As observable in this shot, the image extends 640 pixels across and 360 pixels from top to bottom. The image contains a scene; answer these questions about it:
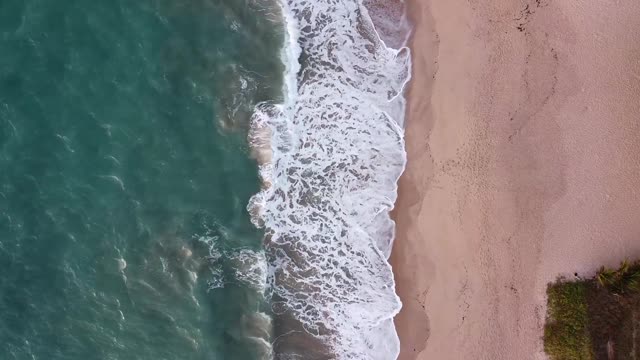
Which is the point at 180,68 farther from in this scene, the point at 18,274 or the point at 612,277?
the point at 612,277

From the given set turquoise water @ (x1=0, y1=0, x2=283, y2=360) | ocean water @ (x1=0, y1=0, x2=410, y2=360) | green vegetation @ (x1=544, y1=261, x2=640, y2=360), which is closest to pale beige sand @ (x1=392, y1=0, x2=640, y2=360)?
green vegetation @ (x1=544, y1=261, x2=640, y2=360)


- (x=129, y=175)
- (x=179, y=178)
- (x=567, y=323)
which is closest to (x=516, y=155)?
(x=567, y=323)

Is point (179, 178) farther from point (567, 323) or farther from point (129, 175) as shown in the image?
point (567, 323)

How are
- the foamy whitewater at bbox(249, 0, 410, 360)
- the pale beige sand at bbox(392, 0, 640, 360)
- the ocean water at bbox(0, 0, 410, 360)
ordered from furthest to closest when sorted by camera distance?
1. the ocean water at bbox(0, 0, 410, 360)
2. the foamy whitewater at bbox(249, 0, 410, 360)
3. the pale beige sand at bbox(392, 0, 640, 360)

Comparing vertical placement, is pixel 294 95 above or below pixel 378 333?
above

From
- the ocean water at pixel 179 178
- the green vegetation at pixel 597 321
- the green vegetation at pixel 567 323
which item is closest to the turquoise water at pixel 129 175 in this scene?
the ocean water at pixel 179 178

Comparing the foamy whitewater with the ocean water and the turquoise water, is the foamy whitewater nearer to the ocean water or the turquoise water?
the ocean water

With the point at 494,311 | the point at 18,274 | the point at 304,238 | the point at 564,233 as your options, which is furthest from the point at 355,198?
the point at 18,274
